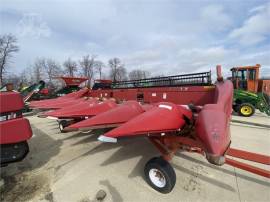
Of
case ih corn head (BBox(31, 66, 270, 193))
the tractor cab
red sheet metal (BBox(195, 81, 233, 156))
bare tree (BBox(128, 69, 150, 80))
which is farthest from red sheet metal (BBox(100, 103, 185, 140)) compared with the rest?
bare tree (BBox(128, 69, 150, 80))

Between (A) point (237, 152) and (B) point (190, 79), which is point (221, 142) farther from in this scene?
(B) point (190, 79)

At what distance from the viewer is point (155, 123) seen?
2236 millimetres

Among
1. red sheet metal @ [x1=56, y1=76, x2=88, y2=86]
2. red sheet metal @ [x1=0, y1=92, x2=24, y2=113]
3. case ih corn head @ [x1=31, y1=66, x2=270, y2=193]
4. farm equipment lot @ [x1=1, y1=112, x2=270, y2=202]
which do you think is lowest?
farm equipment lot @ [x1=1, y1=112, x2=270, y2=202]

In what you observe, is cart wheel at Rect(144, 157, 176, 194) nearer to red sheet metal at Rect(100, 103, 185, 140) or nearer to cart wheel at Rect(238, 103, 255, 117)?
red sheet metal at Rect(100, 103, 185, 140)

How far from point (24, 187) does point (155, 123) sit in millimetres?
2058

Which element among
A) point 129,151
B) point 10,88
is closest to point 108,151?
point 129,151

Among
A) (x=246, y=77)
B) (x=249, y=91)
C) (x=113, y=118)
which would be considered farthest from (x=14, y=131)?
(x=246, y=77)

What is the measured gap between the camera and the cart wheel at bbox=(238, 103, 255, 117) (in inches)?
304

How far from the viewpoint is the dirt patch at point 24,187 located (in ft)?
7.82

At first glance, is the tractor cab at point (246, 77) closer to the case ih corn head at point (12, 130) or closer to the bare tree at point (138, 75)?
the case ih corn head at point (12, 130)

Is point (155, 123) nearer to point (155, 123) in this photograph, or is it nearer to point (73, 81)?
point (155, 123)

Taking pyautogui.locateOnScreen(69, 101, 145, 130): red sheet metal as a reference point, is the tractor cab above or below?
above

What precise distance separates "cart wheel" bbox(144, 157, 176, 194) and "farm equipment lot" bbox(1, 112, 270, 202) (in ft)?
0.29

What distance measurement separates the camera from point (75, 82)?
35.4 ft
